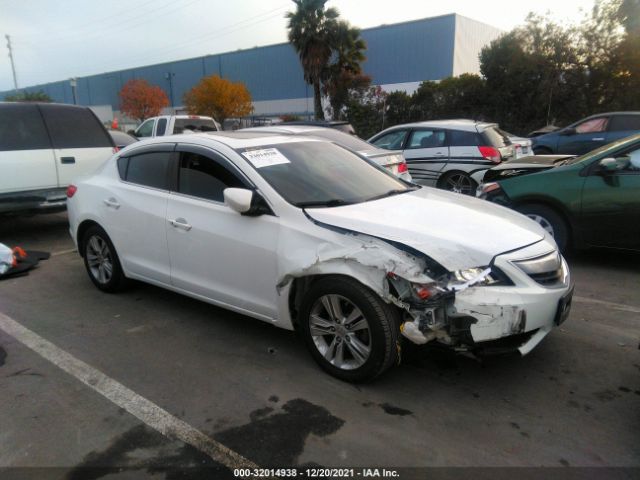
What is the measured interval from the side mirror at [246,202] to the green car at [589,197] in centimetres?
377

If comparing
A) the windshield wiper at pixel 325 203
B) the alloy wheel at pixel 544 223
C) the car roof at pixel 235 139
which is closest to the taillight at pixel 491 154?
the alloy wheel at pixel 544 223

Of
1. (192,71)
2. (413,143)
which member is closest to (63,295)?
(413,143)

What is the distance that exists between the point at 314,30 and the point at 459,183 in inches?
901

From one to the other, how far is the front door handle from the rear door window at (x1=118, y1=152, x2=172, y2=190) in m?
0.38

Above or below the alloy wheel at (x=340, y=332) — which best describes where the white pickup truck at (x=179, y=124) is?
above

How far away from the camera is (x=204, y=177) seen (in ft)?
13.1

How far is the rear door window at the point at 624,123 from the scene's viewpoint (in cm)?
1140

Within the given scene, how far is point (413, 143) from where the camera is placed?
9.81 metres

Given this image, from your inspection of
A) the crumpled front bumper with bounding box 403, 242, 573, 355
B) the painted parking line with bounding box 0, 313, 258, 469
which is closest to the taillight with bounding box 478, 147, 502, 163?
the crumpled front bumper with bounding box 403, 242, 573, 355

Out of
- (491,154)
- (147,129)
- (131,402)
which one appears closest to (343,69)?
(147,129)

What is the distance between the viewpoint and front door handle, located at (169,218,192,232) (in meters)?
3.93

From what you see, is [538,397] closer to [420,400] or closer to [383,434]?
[420,400]

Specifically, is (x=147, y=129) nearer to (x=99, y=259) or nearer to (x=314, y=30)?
(x=99, y=259)

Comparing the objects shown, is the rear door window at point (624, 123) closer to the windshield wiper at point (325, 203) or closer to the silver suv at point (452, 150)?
the silver suv at point (452, 150)
